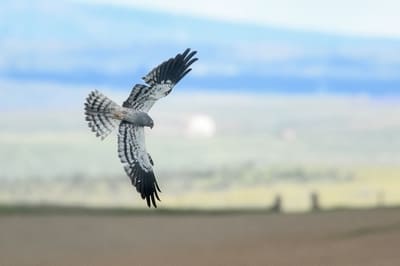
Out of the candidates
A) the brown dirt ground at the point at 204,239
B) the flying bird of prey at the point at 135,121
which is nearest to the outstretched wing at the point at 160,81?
the flying bird of prey at the point at 135,121

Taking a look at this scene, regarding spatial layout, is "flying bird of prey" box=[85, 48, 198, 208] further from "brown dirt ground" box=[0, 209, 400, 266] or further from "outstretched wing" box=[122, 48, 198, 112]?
"brown dirt ground" box=[0, 209, 400, 266]

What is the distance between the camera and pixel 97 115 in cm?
304

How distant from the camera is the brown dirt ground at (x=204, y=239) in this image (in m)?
6.14

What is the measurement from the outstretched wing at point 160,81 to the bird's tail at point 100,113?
51 millimetres

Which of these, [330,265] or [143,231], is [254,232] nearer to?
[143,231]

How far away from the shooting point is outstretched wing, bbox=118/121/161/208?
3.06 m

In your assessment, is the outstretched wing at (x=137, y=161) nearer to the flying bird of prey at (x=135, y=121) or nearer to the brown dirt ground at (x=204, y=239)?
the flying bird of prey at (x=135, y=121)

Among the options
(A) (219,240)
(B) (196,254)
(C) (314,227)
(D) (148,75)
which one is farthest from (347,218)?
(D) (148,75)

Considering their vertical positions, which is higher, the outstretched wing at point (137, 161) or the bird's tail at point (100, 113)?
the bird's tail at point (100, 113)

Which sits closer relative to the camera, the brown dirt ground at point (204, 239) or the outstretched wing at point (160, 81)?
the outstretched wing at point (160, 81)

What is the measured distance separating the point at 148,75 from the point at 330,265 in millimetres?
2727

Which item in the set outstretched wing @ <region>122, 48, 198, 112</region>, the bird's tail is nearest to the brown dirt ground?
outstretched wing @ <region>122, 48, 198, 112</region>

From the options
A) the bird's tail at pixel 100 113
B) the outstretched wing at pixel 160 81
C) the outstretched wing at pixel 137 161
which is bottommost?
the outstretched wing at pixel 137 161

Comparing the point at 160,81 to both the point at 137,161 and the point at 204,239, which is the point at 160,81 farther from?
the point at 204,239
